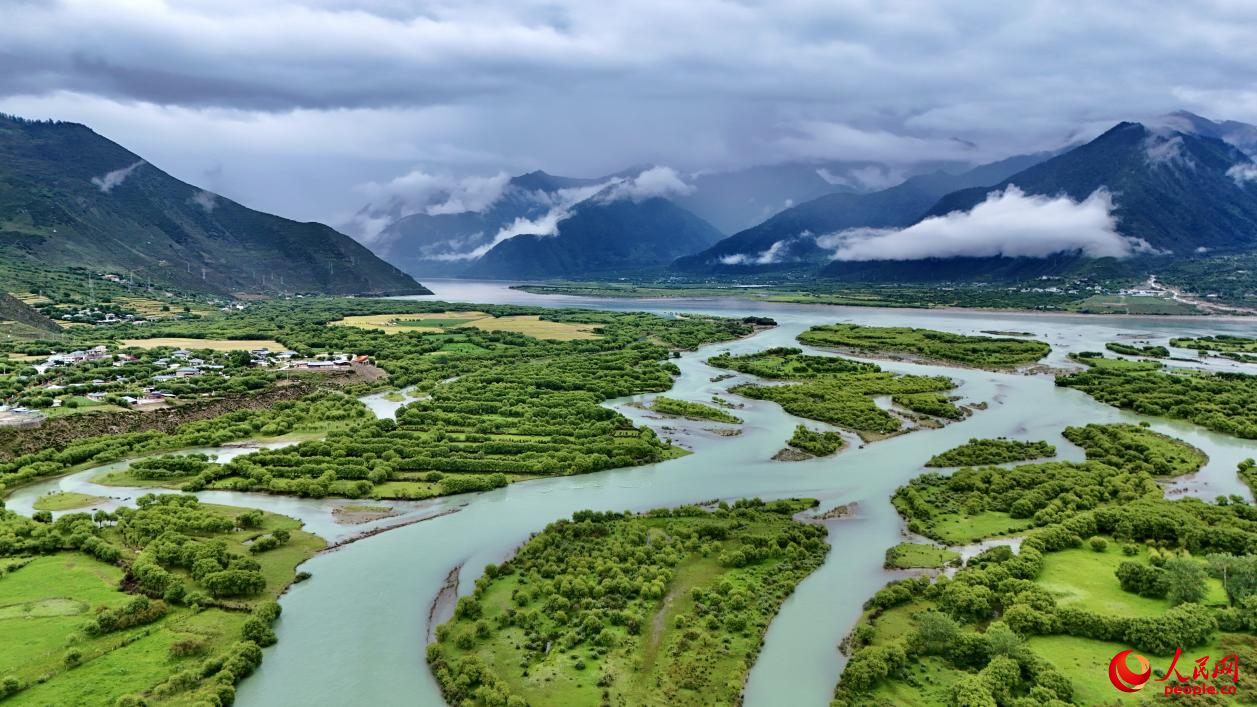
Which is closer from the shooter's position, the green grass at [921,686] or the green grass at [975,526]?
the green grass at [921,686]

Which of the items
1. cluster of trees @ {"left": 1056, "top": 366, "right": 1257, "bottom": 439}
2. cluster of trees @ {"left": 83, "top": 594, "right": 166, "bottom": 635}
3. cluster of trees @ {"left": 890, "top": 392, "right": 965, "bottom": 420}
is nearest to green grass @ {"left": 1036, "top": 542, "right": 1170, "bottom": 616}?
cluster of trees @ {"left": 890, "top": 392, "right": 965, "bottom": 420}

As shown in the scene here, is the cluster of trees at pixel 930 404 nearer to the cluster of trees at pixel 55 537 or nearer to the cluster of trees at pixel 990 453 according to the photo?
the cluster of trees at pixel 990 453

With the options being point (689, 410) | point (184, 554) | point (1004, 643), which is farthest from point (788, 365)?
point (184, 554)

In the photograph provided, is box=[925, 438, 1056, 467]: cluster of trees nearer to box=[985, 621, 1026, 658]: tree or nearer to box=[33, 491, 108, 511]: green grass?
box=[985, 621, 1026, 658]: tree

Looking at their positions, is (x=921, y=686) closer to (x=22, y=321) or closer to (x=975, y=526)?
(x=975, y=526)

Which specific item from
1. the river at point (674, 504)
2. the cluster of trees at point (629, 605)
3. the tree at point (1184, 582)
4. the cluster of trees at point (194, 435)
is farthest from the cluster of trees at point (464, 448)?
the tree at point (1184, 582)

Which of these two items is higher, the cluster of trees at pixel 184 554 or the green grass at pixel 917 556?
the cluster of trees at pixel 184 554

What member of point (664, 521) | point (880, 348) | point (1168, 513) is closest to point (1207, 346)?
point (880, 348)
